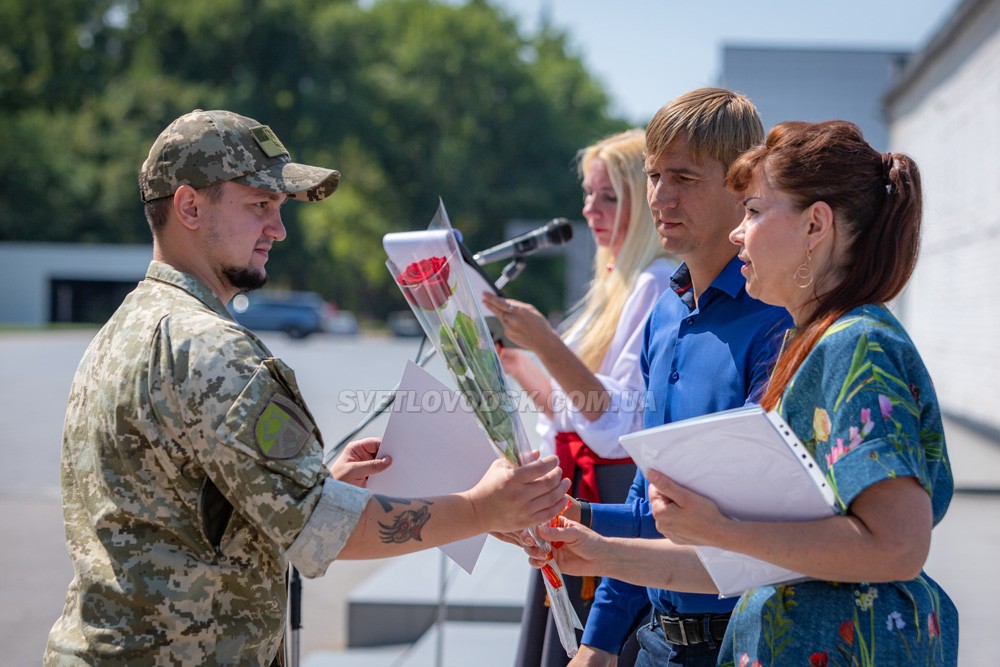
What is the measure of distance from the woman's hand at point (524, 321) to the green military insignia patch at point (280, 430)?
4.30ft

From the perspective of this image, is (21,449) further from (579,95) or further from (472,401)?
(579,95)

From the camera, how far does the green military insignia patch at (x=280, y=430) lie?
5.64 ft

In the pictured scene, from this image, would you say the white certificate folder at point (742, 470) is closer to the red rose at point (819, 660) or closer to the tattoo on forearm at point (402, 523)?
the red rose at point (819, 660)

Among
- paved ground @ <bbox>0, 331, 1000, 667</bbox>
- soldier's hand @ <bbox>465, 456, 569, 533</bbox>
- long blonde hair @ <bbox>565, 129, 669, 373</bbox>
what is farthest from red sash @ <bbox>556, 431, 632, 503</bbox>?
paved ground @ <bbox>0, 331, 1000, 667</bbox>

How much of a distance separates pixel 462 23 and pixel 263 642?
49007 mm

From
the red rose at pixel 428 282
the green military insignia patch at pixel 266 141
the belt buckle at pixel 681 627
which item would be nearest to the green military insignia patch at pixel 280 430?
the red rose at pixel 428 282

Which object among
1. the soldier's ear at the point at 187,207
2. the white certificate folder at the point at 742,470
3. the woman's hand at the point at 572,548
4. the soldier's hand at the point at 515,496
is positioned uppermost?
the soldier's ear at the point at 187,207

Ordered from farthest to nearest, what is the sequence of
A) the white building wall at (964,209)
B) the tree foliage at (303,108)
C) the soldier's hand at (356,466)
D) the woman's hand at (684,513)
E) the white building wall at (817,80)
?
the tree foliage at (303,108)
the white building wall at (817,80)
the white building wall at (964,209)
the soldier's hand at (356,466)
the woman's hand at (684,513)

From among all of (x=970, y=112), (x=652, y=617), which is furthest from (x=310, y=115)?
(x=652, y=617)

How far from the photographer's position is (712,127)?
2.37m

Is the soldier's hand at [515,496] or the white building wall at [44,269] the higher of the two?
the soldier's hand at [515,496]

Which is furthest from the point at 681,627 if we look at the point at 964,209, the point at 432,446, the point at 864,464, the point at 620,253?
the point at 964,209

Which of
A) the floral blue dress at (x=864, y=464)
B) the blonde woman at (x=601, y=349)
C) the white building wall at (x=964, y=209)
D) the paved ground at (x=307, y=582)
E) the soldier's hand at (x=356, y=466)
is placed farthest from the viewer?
the white building wall at (x=964, y=209)

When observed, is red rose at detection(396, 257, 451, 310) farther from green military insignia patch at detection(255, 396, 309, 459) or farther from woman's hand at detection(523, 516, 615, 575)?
woman's hand at detection(523, 516, 615, 575)
